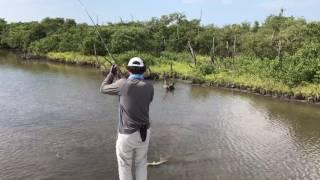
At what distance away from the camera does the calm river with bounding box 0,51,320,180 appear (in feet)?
51.0

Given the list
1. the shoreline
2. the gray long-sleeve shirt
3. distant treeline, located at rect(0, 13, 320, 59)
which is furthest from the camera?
distant treeline, located at rect(0, 13, 320, 59)

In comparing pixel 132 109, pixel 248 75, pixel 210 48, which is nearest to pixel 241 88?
pixel 248 75

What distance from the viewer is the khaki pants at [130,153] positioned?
25.6 ft

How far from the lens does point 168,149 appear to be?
18109 millimetres

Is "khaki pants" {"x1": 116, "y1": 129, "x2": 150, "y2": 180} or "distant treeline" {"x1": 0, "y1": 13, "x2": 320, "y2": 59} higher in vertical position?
"distant treeline" {"x1": 0, "y1": 13, "x2": 320, "y2": 59}

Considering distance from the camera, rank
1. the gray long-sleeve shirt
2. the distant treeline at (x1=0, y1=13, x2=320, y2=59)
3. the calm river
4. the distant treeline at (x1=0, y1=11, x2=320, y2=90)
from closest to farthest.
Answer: the gray long-sleeve shirt < the calm river < the distant treeline at (x1=0, y1=11, x2=320, y2=90) < the distant treeline at (x1=0, y1=13, x2=320, y2=59)

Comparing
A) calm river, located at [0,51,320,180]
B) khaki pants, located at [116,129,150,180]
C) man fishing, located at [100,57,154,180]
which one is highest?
man fishing, located at [100,57,154,180]

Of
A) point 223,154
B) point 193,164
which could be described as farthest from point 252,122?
point 193,164

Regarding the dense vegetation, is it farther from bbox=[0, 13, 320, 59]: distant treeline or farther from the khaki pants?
the khaki pants

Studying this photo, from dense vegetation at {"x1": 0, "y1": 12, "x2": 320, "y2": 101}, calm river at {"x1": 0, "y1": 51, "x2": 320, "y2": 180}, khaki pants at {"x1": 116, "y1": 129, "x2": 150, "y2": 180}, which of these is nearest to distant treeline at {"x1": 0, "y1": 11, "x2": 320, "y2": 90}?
dense vegetation at {"x1": 0, "y1": 12, "x2": 320, "y2": 101}

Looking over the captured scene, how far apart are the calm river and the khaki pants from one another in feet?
20.8

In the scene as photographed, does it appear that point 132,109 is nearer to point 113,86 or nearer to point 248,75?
point 113,86

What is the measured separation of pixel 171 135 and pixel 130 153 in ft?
42.5

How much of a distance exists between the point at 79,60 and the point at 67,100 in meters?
28.1
